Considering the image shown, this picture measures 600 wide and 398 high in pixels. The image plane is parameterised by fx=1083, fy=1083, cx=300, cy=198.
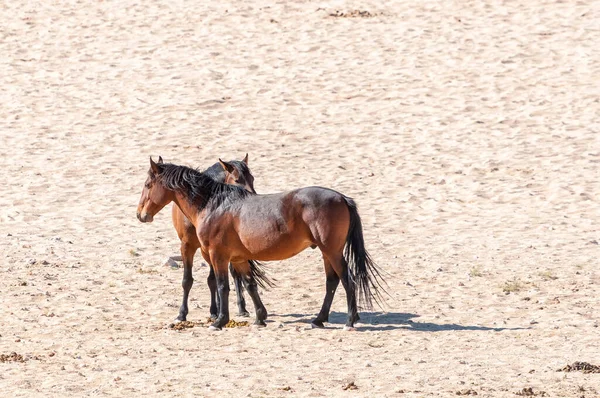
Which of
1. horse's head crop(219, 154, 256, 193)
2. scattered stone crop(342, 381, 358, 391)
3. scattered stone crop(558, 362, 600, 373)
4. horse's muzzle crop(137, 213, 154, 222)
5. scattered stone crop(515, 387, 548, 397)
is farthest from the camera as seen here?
horse's head crop(219, 154, 256, 193)

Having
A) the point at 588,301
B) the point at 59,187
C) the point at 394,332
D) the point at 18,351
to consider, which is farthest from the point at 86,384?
the point at 59,187

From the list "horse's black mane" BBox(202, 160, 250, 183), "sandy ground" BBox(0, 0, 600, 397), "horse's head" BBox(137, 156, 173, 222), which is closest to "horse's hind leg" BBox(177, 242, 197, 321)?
"sandy ground" BBox(0, 0, 600, 397)

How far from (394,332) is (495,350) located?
3.84ft

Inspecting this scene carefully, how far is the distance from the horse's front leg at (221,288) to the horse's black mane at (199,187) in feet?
1.83

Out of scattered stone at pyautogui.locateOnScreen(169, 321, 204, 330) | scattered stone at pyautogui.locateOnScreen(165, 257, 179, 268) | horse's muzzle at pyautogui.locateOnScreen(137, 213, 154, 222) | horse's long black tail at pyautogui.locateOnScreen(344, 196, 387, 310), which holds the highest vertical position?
horse's muzzle at pyautogui.locateOnScreen(137, 213, 154, 222)

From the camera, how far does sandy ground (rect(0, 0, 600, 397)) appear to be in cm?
927

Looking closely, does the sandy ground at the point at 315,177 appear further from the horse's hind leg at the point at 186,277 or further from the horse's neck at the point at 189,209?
the horse's neck at the point at 189,209

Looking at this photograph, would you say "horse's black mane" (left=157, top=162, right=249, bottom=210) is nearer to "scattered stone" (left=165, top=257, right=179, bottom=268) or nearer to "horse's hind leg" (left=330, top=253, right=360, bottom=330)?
"horse's hind leg" (left=330, top=253, right=360, bottom=330)

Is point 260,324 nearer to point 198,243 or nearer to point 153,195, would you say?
point 198,243

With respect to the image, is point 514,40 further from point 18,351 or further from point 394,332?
point 18,351

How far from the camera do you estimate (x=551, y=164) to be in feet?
54.2

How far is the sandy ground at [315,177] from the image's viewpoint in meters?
9.27

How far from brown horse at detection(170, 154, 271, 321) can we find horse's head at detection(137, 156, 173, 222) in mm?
298

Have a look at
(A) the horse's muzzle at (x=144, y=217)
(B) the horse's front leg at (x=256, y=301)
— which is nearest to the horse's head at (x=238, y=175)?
(A) the horse's muzzle at (x=144, y=217)
